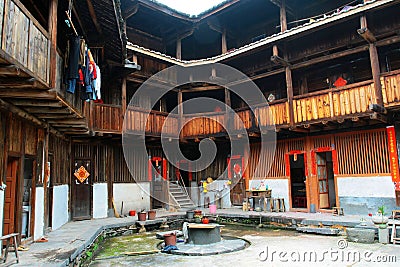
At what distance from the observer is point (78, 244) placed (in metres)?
8.63

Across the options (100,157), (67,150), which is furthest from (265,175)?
(67,150)

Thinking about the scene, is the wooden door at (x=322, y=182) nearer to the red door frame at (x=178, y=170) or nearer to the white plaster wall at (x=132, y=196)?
the red door frame at (x=178, y=170)

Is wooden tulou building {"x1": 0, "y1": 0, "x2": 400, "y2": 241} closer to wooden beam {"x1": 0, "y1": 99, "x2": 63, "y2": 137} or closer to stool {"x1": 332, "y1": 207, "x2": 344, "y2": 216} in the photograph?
wooden beam {"x1": 0, "y1": 99, "x2": 63, "y2": 137}

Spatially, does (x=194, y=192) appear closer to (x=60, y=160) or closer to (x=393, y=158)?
(x=60, y=160)

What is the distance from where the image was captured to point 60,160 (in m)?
12.7

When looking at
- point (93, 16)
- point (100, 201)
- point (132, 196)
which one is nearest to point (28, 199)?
point (93, 16)

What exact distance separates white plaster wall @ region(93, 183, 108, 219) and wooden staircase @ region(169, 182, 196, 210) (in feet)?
11.5

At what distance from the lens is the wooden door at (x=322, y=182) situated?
14.6 m

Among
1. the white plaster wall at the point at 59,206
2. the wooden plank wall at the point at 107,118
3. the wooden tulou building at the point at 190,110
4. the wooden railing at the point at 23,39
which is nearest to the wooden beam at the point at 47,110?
the wooden tulou building at the point at 190,110

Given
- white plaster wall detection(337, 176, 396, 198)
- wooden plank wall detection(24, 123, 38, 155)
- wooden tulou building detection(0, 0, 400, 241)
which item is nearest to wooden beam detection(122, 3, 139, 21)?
wooden tulou building detection(0, 0, 400, 241)

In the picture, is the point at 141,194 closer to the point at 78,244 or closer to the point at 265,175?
the point at 265,175

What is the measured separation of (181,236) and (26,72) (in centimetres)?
755

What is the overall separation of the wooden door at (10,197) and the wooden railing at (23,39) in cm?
288

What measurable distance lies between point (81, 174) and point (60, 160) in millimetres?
2136
